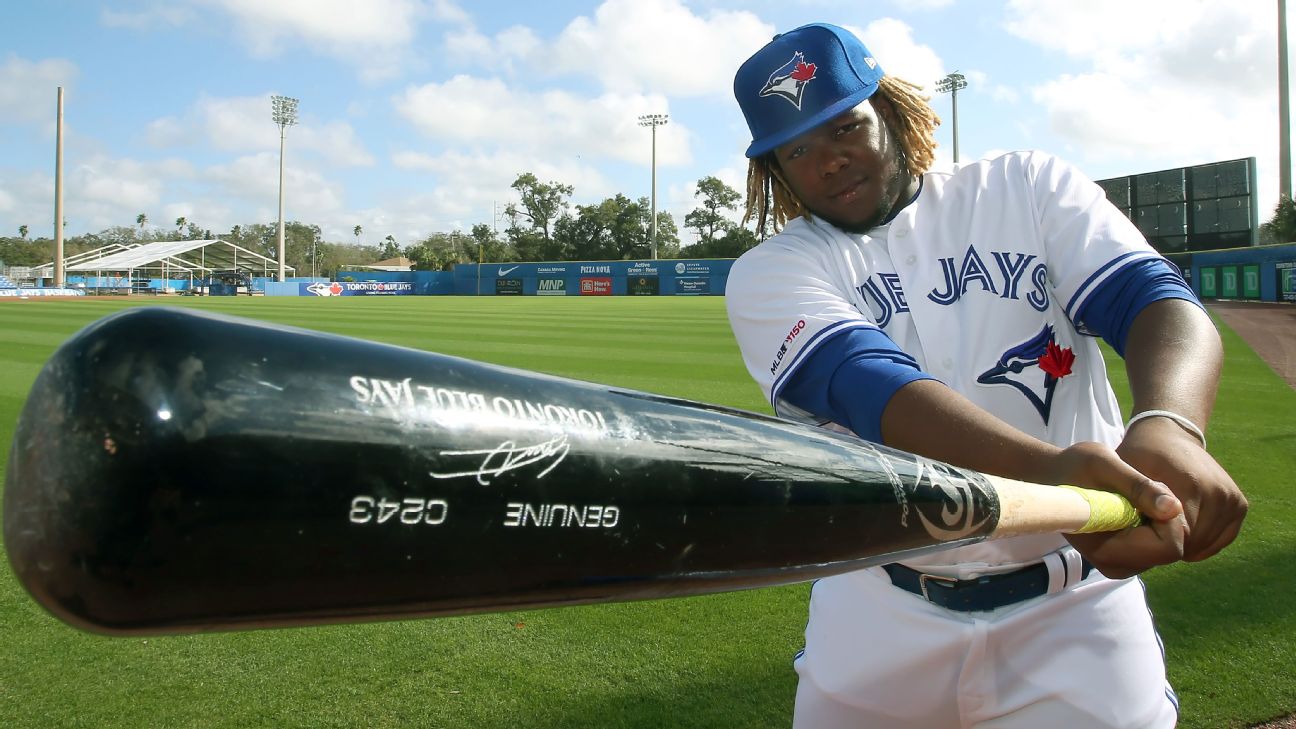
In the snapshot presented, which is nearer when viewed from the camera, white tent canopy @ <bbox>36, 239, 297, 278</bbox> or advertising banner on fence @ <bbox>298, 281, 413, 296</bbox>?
advertising banner on fence @ <bbox>298, 281, 413, 296</bbox>

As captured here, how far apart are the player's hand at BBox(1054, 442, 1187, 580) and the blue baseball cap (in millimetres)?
859

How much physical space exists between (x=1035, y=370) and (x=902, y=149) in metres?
0.64

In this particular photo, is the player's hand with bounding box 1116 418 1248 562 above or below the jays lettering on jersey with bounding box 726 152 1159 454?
below

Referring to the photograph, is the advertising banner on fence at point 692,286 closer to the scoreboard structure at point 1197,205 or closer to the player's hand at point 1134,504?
the scoreboard structure at point 1197,205

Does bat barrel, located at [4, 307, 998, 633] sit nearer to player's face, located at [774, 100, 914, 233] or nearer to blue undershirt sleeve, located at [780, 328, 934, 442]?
blue undershirt sleeve, located at [780, 328, 934, 442]

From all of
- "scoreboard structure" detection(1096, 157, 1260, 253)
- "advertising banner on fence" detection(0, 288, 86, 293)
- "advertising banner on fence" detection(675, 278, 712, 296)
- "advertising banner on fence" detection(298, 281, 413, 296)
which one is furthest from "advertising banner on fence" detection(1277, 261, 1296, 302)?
"advertising banner on fence" detection(0, 288, 86, 293)

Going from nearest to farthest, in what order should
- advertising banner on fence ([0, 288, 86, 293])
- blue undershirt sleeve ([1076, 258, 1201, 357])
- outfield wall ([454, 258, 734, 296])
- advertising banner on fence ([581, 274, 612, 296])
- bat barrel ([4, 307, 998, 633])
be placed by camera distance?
bat barrel ([4, 307, 998, 633]), blue undershirt sleeve ([1076, 258, 1201, 357]), advertising banner on fence ([0, 288, 86, 293]), outfield wall ([454, 258, 734, 296]), advertising banner on fence ([581, 274, 612, 296])

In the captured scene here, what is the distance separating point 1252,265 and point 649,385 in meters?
26.9

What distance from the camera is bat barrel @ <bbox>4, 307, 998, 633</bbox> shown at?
0.59 metres

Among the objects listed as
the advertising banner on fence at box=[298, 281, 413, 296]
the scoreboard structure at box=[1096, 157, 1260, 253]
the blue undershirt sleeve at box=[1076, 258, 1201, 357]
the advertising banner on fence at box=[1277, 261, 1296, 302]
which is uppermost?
the scoreboard structure at box=[1096, 157, 1260, 253]

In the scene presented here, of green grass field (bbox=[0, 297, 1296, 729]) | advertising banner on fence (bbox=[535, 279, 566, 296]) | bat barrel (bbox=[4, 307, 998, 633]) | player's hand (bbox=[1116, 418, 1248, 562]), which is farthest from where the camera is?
advertising banner on fence (bbox=[535, 279, 566, 296])
